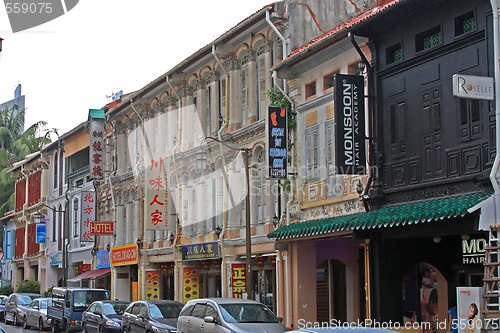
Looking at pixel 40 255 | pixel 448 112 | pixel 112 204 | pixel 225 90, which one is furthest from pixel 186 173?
pixel 40 255

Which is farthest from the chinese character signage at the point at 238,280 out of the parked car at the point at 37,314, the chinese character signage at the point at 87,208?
the chinese character signage at the point at 87,208

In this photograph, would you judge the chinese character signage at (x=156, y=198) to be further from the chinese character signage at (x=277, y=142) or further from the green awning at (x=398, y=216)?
the green awning at (x=398, y=216)

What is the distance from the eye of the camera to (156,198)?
→ 115 ft

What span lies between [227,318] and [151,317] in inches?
188

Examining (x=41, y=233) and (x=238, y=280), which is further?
(x=41, y=233)

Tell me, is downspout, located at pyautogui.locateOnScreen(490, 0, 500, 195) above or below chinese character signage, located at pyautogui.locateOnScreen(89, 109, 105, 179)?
below

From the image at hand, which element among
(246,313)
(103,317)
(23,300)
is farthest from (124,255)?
(246,313)

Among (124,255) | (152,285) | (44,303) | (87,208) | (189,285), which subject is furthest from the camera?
(87,208)

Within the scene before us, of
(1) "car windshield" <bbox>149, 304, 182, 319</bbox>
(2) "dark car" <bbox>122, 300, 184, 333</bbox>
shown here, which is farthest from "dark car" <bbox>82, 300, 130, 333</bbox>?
(1) "car windshield" <bbox>149, 304, 182, 319</bbox>

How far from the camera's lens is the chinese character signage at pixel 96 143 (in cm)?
4362

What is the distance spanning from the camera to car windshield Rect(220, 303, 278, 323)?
18.9 metres

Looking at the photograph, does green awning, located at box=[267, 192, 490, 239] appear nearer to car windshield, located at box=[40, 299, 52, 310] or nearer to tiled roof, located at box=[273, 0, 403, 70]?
tiled roof, located at box=[273, 0, 403, 70]

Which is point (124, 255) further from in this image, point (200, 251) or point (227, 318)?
point (227, 318)

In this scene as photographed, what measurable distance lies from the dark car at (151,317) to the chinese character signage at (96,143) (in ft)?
65.9
